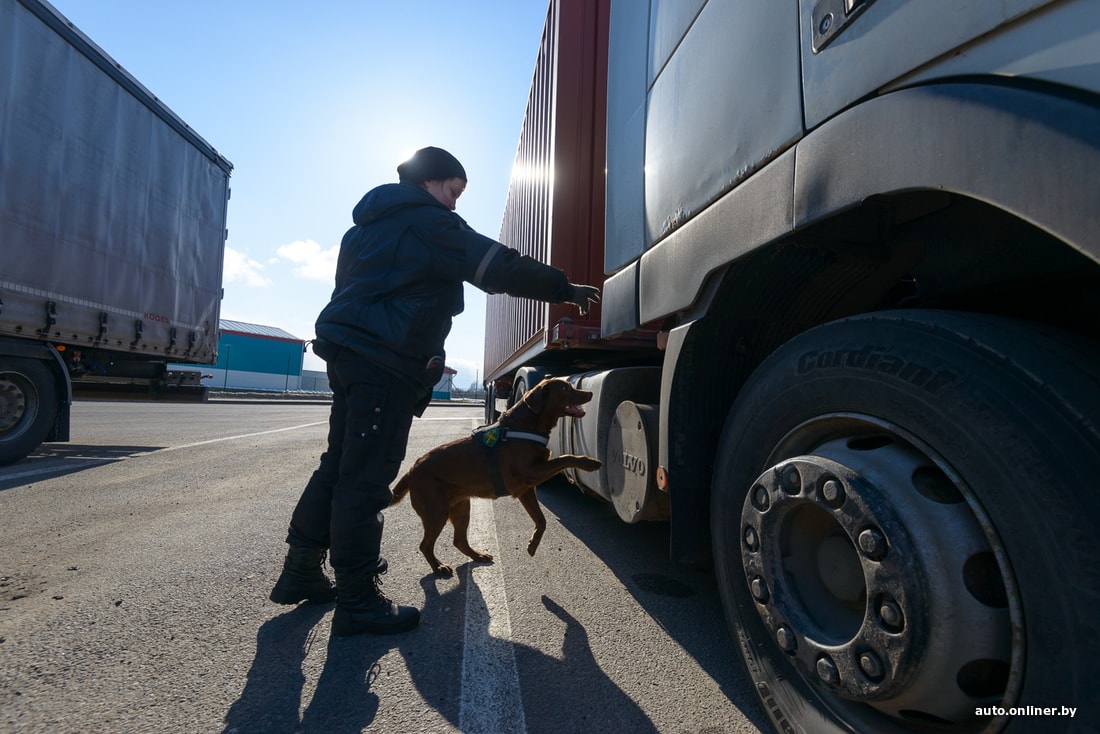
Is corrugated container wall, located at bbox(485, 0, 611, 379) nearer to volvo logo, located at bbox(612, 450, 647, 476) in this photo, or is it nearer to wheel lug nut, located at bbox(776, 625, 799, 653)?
volvo logo, located at bbox(612, 450, 647, 476)

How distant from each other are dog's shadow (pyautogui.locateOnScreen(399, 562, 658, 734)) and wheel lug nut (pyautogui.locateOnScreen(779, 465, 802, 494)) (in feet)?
2.67

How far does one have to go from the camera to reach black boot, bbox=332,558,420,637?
6.65 feet

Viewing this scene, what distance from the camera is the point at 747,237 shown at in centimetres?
143

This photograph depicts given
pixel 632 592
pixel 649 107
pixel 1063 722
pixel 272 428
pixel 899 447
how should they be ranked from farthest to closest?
1. pixel 272 428
2. pixel 632 592
3. pixel 649 107
4. pixel 899 447
5. pixel 1063 722

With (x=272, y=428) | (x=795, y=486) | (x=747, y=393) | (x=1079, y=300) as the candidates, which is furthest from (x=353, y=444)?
(x=272, y=428)

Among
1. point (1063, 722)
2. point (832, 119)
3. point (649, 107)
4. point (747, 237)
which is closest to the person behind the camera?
point (1063, 722)

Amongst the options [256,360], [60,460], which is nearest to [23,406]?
[60,460]

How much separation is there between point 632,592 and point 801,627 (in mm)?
1442

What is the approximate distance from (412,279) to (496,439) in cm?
108

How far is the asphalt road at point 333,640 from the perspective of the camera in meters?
1.52

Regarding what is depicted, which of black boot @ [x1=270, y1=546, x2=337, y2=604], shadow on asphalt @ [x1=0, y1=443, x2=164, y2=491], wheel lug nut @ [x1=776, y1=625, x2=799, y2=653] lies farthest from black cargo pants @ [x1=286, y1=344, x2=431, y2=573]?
shadow on asphalt @ [x1=0, y1=443, x2=164, y2=491]

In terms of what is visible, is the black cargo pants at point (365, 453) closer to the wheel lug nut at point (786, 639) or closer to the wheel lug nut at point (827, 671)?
the wheel lug nut at point (786, 639)

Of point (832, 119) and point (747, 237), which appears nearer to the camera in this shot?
point (832, 119)

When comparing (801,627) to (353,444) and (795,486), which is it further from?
(353,444)
